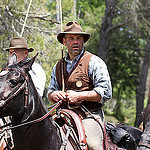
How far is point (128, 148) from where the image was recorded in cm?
476

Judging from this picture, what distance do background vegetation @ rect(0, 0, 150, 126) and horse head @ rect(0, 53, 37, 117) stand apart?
187 centimetres

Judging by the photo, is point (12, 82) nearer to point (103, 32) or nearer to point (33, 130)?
point (33, 130)

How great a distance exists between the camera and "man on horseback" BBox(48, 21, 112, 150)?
3.72m

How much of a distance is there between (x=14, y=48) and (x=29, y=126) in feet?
8.82

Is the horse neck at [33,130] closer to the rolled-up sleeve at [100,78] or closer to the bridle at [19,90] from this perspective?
the bridle at [19,90]

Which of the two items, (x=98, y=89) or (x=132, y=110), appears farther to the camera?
(x=132, y=110)

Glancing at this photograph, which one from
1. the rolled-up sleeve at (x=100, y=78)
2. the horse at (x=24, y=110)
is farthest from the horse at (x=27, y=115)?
the rolled-up sleeve at (x=100, y=78)

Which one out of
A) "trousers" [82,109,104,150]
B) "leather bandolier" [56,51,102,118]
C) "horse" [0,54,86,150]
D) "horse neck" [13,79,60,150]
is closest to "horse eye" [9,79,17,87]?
"horse" [0,54,86,150]

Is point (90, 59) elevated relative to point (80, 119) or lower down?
elevated

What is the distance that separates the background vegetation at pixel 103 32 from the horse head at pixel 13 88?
6.15 feet

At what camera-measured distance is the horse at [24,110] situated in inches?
109

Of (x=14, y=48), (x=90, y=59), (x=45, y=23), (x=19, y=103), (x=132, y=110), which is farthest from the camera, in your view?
(x=132, y=110)

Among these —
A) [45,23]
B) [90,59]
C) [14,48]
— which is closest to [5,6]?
[45,23]

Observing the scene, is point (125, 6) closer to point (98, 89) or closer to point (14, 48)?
point (14, 48)
